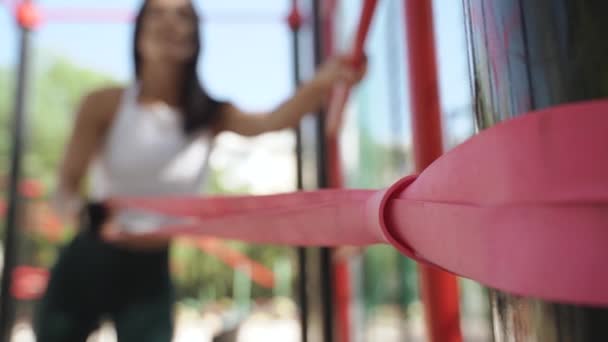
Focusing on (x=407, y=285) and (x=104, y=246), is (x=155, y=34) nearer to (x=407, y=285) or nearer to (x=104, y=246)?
(x=104, y=246)

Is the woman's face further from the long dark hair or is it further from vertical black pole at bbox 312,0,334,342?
vertical black pole at bbox 312,0,334,342

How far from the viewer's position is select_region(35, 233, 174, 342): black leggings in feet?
3.16

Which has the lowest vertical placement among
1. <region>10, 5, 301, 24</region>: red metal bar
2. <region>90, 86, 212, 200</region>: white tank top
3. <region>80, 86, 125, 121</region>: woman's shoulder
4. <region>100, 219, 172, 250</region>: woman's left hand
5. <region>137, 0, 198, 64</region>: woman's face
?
<region>100, 219, 172, 250</region>: woman's left hand

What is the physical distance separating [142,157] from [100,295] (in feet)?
0.80

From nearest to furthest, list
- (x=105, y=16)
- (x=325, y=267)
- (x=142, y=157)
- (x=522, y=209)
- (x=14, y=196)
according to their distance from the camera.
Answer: (x=522, y=209)
(x=142, y=157)
(x=325, y=267)
(x=14, y=196)
(x=105, y=16)

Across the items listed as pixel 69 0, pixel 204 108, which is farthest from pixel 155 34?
pixel 69 0

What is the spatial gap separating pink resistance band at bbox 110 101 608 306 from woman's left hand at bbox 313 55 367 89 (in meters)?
0.66

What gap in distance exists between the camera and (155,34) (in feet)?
3.44

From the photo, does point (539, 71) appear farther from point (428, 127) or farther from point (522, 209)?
point (428, 127)

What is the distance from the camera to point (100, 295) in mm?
975

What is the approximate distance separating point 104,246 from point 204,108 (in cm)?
30

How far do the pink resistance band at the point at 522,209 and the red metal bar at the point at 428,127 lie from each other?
233mm

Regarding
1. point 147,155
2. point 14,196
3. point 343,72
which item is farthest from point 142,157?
point 14,196

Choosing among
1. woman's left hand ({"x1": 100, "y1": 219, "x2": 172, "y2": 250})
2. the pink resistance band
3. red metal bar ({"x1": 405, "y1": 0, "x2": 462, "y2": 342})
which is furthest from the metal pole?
woman's left hand ({"x1": 100, "y1": 219, "x2": 172, "y2": 250})
